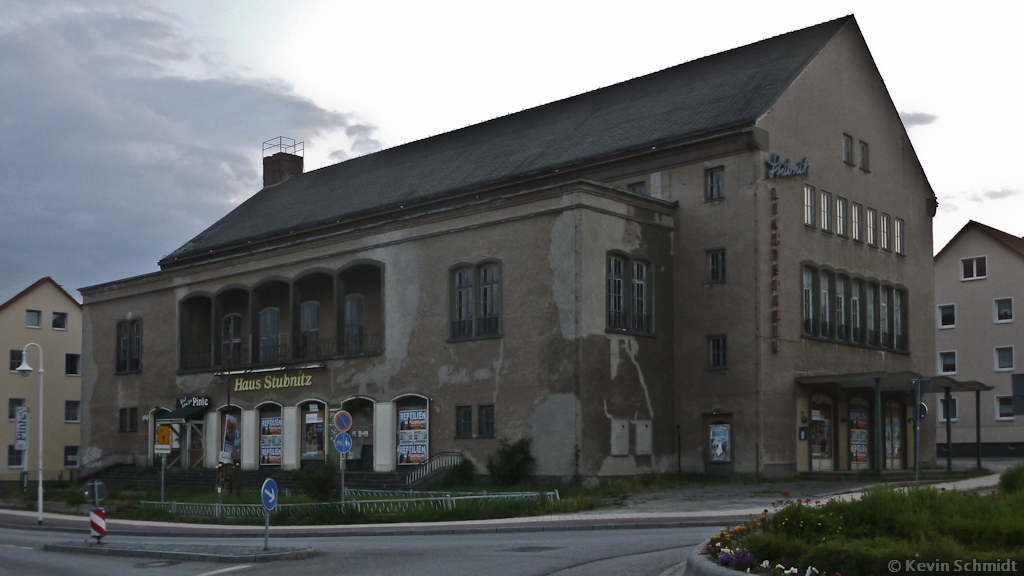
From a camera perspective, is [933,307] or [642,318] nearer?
[642,318]

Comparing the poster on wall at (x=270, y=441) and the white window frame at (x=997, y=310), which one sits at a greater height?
the white window frame at (x=997, y=310)

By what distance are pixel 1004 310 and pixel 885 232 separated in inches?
863

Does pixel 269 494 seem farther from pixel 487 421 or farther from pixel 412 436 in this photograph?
pixel 412 436

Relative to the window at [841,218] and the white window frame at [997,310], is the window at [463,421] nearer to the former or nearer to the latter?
the window at [841,218]

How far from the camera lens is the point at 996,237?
211 ft

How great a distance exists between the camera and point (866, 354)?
4409 cm

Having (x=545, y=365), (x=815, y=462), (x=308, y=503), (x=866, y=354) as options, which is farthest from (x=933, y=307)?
(x=308, y=503)

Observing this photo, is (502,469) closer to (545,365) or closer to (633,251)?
(545,365)

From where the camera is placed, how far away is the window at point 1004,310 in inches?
2507

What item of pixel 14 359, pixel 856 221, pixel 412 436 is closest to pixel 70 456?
pixel 14 359

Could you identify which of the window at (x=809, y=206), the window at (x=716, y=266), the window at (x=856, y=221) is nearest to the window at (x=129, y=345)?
the window at (x=716, y=266)

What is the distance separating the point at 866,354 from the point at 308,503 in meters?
23.0

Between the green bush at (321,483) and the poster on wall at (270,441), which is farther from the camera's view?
the poster on wall at (270,441)

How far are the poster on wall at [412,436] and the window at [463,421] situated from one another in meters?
1.60
